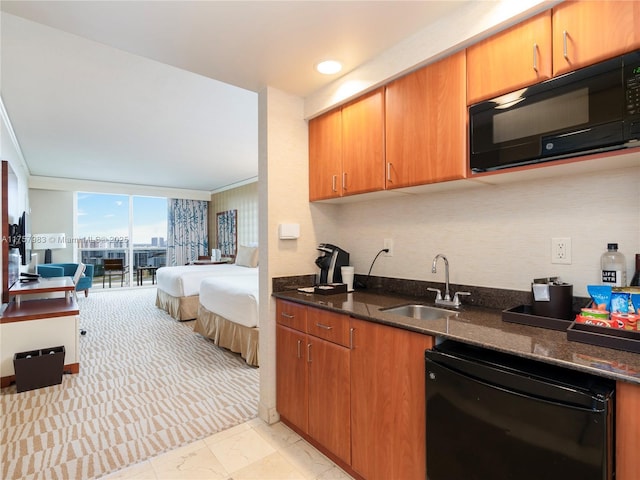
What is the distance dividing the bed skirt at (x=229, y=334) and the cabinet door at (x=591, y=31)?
3.02 metres

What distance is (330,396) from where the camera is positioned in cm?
185

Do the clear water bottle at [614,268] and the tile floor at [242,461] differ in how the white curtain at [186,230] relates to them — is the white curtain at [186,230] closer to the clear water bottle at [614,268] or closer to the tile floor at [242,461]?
the tile floor at [242,461]

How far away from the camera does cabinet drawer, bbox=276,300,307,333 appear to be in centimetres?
204

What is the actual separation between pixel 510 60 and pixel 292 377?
2063 mm

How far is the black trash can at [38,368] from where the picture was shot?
109 inches

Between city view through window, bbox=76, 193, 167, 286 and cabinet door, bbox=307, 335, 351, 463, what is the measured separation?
7827 millimetres

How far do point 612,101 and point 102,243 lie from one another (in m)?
9.47

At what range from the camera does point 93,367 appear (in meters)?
3.29

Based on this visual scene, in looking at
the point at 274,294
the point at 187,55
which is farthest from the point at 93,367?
the point at 187,55

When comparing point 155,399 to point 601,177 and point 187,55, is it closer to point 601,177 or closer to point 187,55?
point 187,55

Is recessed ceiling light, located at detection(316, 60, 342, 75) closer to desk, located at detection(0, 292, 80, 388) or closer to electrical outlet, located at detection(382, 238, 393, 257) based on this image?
electrical outlet, located at detection(382, 238, 393, 257)

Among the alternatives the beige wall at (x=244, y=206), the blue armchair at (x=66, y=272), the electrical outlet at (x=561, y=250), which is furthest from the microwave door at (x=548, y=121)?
the blue armchair at (x=66, y=272)

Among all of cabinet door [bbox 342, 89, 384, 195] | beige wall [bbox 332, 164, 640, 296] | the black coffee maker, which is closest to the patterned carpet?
the black coffee maker

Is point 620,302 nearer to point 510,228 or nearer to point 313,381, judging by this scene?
point 510,228
